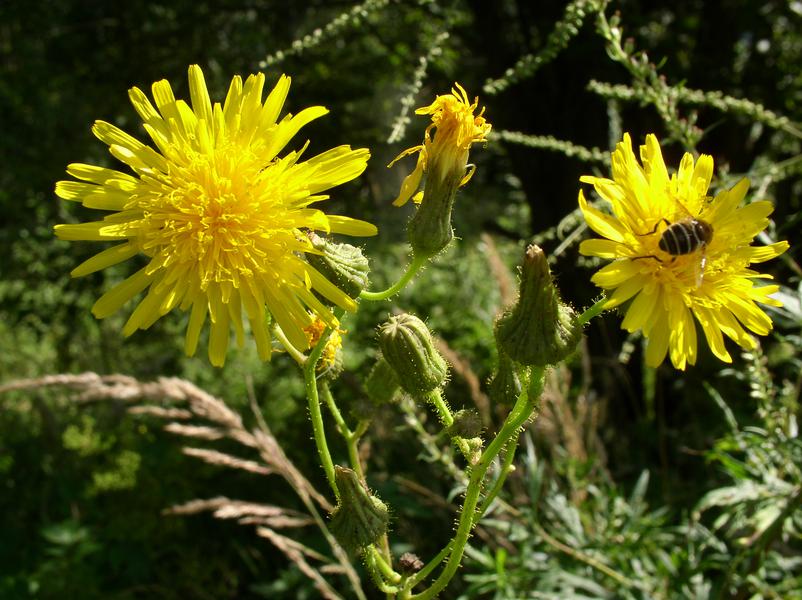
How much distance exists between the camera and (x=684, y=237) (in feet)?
5.24

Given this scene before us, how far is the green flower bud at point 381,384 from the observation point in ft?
6.07

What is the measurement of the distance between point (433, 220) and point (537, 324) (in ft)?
1.16

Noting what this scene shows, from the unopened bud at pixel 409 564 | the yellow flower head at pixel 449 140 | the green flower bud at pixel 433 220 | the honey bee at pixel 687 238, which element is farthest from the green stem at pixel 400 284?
the unopened bud at pixel 409 564

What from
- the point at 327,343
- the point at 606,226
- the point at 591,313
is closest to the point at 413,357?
the point at 327,343

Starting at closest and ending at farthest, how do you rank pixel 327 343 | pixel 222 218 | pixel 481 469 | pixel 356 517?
pixel 481 469 → pixel 356 517 → pixel 222 218 → pixel 327 343

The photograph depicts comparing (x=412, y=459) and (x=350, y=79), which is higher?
(x=350, y=79)

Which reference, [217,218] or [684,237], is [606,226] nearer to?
[684,237]

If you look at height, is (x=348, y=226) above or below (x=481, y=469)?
above

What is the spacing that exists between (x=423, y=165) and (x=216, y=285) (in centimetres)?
56

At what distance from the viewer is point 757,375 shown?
2207 millimetres

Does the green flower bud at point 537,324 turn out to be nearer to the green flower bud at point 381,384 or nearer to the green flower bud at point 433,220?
the green flower bud at point 433,220

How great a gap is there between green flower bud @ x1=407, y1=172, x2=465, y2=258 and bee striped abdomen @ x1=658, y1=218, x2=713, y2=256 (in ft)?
1.55

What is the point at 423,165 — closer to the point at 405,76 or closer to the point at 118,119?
the point at 118,119

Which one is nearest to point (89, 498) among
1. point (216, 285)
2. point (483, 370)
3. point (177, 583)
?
point (177, 583)
